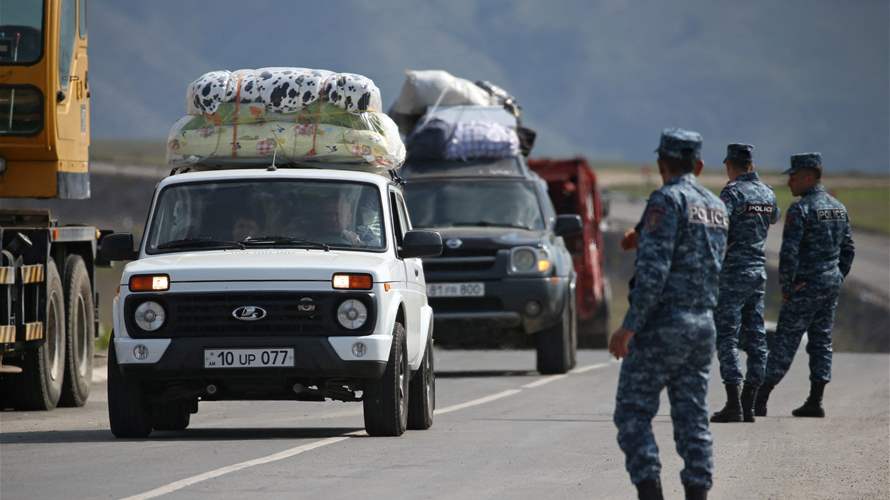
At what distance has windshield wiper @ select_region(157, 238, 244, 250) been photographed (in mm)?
14352

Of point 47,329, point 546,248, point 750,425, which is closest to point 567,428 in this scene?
point 750,425

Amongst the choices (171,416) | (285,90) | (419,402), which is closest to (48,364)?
(171,416)

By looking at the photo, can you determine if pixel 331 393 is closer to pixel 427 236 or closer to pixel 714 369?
pixel 427 236

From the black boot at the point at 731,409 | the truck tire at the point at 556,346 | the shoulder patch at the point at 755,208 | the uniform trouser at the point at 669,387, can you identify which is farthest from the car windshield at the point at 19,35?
the uniform trouser at the point at 669,387

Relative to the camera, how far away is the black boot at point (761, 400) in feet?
55.5

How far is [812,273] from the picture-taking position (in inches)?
657

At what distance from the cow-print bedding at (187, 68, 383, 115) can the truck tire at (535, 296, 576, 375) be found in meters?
7.41

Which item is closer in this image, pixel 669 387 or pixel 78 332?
pixel 669 387

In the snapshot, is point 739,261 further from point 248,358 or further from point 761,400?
point 248,358

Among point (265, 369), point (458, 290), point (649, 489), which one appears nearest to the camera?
point (649, 489)

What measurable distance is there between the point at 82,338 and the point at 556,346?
18.9 feet

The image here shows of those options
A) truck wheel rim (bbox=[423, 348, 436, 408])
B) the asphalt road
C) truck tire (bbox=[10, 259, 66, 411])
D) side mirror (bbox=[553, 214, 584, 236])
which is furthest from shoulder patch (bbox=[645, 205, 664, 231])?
side mirror (bbox=[553, 214, 584, 236])

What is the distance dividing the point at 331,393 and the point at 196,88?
3264mm

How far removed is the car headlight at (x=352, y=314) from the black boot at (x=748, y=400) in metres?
3.95
